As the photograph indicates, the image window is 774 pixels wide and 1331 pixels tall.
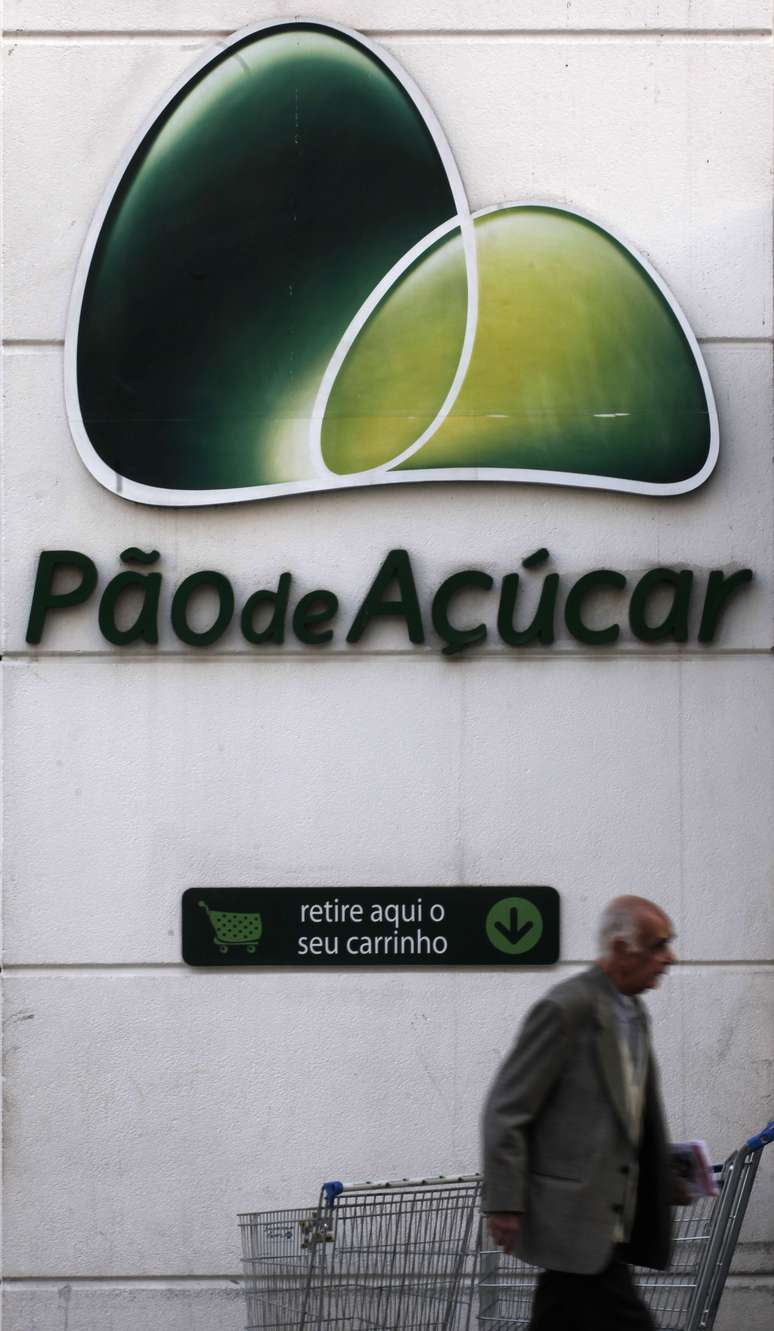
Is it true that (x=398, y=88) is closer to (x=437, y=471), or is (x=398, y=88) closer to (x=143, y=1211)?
(x=437, y=471)

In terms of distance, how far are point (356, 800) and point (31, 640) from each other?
1396 mm

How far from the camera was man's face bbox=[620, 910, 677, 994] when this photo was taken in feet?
13.0

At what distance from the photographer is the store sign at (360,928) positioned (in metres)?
6.11

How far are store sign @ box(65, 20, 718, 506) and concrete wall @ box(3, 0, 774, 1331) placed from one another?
110 mm

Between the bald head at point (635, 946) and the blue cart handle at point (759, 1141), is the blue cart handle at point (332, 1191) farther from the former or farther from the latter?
the bald head at point (635, 946)

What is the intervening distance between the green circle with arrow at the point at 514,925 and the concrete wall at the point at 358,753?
12cm

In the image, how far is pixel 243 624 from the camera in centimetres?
616

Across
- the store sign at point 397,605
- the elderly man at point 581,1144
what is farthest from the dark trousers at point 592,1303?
the store sign at point 397,605

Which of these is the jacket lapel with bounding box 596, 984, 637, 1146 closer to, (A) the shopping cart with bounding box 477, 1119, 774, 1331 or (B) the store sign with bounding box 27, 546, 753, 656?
(A) the shopping cart with bounding box 477, 1119, 774, 1331

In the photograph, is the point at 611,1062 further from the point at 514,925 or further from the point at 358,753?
the point at 358,753

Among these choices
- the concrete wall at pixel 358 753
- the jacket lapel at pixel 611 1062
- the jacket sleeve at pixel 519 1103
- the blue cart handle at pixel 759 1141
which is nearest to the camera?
the jacket sleeve at pixel 519 1103

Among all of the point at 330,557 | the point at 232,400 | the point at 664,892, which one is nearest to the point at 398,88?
the point at 232,400

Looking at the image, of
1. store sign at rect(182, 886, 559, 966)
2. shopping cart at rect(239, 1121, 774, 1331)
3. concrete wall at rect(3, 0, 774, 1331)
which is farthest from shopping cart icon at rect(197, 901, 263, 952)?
shopping cart at rect(239, 1121, 774, 1331)

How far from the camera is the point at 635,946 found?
3.96 metres
